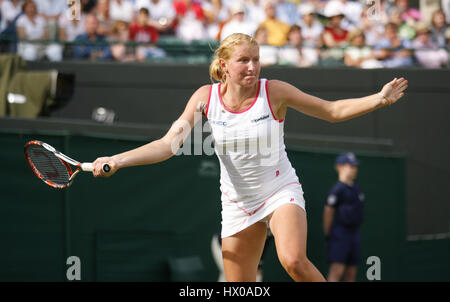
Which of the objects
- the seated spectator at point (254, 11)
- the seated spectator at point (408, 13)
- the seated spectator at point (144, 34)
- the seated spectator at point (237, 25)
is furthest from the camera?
the seated spectator at point (408, 13)

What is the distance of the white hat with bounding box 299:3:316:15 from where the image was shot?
1120cm

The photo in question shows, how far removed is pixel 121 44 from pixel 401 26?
14.4 ft

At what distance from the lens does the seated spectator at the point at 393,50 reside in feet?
34.3

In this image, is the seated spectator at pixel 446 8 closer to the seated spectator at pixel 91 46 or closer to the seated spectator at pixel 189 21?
the seated spectator at pixel 189 21

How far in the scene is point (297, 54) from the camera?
10703 millimetres

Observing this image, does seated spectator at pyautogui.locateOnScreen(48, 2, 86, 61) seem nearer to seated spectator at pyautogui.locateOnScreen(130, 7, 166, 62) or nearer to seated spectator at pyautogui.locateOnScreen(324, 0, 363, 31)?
seated spectator at pyautogui.locateOnScreen(130, 7, 166, 62)

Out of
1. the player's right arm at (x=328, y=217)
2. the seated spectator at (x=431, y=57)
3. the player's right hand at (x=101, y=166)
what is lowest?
the player's right hand at (x=101, y=166)

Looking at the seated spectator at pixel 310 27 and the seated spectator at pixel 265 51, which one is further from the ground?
the seated spectator at pixel 310 27

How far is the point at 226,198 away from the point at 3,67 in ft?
16.8

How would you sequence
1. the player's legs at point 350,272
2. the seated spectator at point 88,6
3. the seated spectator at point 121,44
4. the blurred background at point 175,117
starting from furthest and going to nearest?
the seated spectator at point 88,6 < the seated spectator at point 121,44 < the player's legs at point 350,272 < the blurred background at point 175,117

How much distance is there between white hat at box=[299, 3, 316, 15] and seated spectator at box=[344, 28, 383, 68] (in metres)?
0.89

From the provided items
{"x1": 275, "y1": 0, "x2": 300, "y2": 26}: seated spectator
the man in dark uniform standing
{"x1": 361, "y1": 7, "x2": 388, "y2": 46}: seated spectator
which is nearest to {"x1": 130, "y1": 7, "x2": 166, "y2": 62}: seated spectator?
{"x1": 275, "y1": 0, "x2": 300, "y2": 26}: seated spectator

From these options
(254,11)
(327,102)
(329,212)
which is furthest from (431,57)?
(327,102)

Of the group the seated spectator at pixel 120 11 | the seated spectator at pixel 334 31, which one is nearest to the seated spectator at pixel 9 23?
the seated spectator at pixel 120 11
